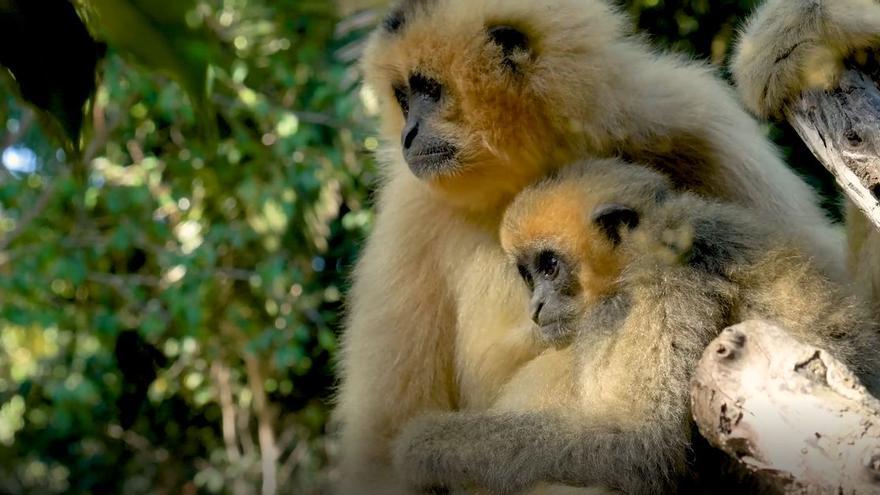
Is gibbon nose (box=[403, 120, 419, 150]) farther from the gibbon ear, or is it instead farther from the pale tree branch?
the pale tree branch

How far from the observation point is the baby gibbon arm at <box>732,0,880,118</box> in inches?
98.6

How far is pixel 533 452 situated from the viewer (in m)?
2.58

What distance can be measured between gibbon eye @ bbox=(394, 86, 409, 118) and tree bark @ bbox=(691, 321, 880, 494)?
5.26 feet

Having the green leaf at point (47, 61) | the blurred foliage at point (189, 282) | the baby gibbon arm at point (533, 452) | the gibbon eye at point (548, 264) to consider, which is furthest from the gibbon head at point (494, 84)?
the green leaf at point (47, 61)

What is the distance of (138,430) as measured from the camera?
8.55 m

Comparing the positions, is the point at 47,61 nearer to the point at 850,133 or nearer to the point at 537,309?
the point at 850,133

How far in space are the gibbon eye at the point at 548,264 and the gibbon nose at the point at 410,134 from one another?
597 mm

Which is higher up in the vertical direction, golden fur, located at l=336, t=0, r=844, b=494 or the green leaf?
the green leaf

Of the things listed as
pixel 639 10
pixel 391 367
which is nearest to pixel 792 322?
pixel 391 367

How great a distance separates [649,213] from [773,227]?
32 cm

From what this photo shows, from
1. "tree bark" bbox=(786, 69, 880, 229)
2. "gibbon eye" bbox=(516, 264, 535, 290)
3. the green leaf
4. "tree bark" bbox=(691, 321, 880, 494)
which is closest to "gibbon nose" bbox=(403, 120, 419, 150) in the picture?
"gibbon eye" bbox=(516, 264, 535, 290)

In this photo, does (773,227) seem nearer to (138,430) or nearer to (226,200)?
(226,200)

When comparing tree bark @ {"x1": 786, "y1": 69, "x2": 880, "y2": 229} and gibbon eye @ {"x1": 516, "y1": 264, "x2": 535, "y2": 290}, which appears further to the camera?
gibbon eye @ {"x1": 516, "y1": 264, "x2": 535, "y2": 290}

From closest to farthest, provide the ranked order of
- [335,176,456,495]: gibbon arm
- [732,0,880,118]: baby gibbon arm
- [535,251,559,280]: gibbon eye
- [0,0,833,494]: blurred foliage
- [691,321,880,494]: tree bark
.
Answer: [691,321,880,494]: tree bark < [732,0,880,118]: baby gibbon arm < [535,251,559,280]: gibbon eye < [335,176,456,495]: gibbon arm < [0,0,833,494]: blurred foliage
